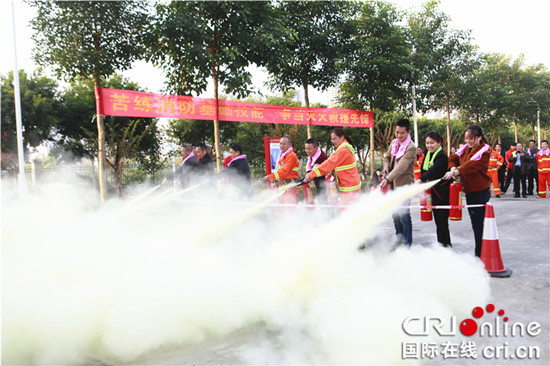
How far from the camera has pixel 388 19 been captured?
13.3 metres

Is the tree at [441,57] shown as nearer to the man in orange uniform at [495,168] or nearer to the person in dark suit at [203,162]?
the man in orange uniform at [495,168]

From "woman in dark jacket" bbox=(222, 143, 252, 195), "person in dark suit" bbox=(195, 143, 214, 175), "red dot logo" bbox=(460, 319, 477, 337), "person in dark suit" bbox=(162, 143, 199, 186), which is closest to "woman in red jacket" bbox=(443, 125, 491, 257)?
"red dot logo" bbox=(460, 319, 477, 337)

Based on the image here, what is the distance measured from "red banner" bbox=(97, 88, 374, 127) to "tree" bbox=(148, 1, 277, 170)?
0.45 metres

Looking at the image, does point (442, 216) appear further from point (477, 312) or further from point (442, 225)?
point (477, 312)

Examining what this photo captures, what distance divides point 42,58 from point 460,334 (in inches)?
331

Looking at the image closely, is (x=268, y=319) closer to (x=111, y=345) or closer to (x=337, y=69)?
(x=111, y=345)

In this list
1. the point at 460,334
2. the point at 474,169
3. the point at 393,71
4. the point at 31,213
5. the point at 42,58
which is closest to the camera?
the point at 460,334

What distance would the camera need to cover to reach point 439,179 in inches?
185

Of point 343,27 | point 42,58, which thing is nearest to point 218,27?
point 42,58

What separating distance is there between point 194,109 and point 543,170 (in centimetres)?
1015

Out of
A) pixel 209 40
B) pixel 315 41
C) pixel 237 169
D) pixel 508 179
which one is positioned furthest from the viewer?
pixel 508 179

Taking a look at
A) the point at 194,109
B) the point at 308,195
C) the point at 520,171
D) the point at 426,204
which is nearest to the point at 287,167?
the point at 308,195

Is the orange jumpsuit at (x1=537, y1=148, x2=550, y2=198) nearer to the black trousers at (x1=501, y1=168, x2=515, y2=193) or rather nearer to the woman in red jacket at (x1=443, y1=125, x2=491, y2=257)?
the black trousers at (x1=501, y1=168, x2=515, y2=193)

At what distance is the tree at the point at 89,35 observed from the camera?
277 inches
